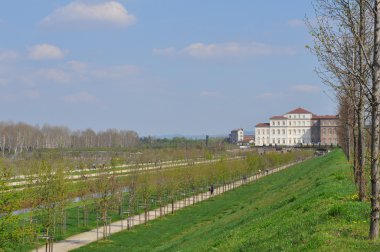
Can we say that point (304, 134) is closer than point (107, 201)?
No

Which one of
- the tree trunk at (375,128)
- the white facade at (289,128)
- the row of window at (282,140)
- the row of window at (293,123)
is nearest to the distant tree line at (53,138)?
the row of window at (282,140)

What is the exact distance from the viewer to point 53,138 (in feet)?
538

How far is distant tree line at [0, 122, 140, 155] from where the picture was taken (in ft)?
445

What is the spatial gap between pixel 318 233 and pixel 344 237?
0.70 meters

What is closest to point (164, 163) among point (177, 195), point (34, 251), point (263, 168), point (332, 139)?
point (263, 168)

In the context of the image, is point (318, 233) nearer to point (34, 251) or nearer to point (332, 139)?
point (34, 251)

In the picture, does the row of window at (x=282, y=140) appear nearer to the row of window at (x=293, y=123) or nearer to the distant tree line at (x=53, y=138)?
the row of window at (x=293, y=123)

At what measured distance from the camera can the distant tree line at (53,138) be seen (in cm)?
13575

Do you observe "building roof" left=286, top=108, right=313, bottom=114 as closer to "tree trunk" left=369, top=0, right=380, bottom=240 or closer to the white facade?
the white facade

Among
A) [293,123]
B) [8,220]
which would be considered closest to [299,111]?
[293,123]

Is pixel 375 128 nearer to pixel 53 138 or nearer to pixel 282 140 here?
pixel 53 138

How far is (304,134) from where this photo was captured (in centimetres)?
18412

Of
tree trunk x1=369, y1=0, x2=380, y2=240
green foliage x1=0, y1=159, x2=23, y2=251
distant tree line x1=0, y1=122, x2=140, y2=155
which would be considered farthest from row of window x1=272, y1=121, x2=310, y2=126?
tree trunk x1=369, y1=0, x2=380, y2=240

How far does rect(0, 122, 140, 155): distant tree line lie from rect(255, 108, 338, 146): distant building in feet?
183
